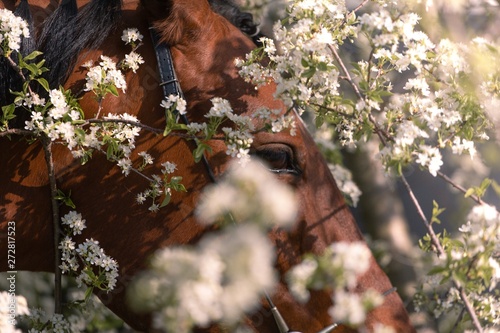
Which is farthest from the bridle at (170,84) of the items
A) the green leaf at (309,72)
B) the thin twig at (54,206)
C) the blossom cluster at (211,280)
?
the blossom cluster at (211,280)

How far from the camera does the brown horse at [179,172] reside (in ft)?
7.73

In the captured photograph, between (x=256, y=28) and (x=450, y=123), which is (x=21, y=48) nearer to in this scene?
(x=256, y=28)

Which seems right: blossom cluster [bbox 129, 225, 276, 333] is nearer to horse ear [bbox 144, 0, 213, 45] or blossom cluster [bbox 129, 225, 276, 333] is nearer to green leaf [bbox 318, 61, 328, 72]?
green leaf [bbox 318, 61, 328, 72]

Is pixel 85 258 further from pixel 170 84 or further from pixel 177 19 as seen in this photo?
pixel 177 19

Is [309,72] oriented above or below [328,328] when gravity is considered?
above

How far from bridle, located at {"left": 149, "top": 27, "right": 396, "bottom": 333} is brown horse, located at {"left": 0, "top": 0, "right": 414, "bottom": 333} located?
25 millimetres

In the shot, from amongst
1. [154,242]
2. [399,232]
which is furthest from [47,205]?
[399,232]

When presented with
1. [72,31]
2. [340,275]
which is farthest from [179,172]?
[340,275]

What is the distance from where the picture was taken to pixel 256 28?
2.72 m

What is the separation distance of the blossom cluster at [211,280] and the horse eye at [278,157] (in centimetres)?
110

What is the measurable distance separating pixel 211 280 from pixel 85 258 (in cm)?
132

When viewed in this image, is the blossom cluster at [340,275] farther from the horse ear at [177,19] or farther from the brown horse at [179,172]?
the horse ear at [177,19]

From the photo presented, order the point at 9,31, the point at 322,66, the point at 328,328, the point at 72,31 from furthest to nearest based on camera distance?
the point at 72,31 → the point at 328,328 → the point at 9,31 → the point at 322,66

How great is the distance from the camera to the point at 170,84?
2.36 m
